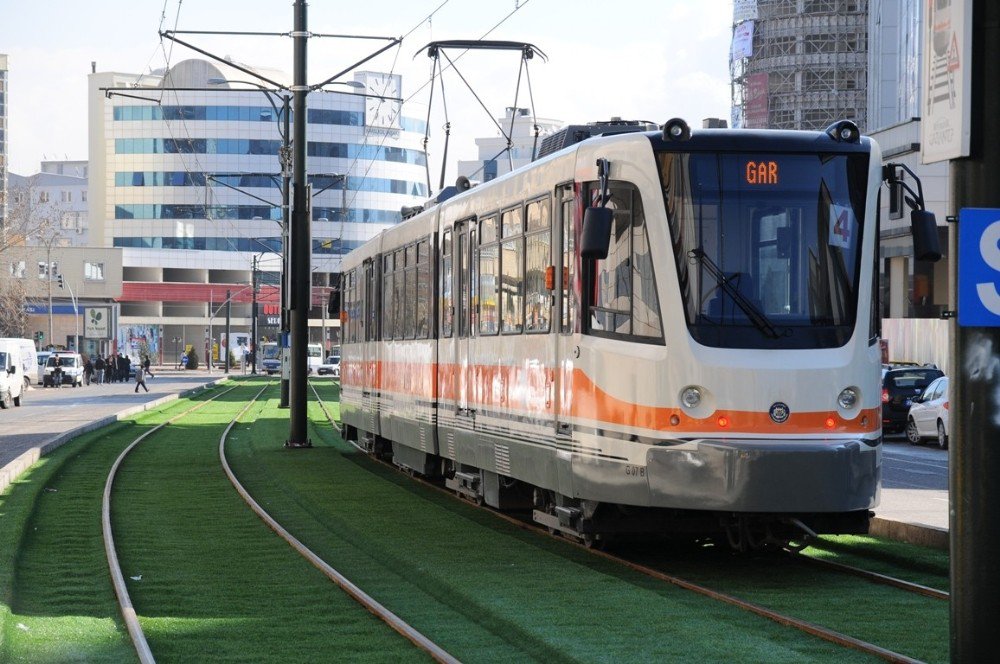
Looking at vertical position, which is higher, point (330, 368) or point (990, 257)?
point (990, 257)

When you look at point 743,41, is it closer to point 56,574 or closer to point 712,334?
point 712,334

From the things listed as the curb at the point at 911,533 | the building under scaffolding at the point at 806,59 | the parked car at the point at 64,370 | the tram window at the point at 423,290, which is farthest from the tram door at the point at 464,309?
the building under scaffolding at the point at 806,59

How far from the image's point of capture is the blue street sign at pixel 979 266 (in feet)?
21.4

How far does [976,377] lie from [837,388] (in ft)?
16.9

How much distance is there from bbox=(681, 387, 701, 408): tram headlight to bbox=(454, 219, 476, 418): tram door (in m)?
4.78

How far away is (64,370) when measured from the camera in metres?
73.4

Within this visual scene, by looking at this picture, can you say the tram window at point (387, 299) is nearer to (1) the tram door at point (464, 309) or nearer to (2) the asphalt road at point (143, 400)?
(1) the tram door at point (464, 309)

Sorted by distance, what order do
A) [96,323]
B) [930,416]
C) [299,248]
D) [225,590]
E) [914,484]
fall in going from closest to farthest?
[225,590] → [914,484] → [299,248] → [930,416] → [96,323]

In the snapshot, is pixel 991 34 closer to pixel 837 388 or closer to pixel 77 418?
pixel 837 388

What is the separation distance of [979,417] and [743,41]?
264 ft

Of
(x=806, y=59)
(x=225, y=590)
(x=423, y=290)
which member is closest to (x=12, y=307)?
(x=806, y=59)

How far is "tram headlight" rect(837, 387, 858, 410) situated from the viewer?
11.7 metres

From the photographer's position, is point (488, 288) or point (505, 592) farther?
point (488, 288)

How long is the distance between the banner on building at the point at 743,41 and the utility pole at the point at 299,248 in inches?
2359
